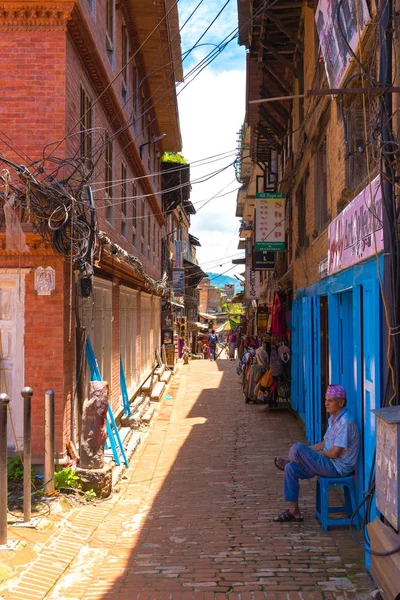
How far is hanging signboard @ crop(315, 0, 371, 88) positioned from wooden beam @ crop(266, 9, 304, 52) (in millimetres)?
6283

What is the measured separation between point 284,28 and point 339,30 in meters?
7.33

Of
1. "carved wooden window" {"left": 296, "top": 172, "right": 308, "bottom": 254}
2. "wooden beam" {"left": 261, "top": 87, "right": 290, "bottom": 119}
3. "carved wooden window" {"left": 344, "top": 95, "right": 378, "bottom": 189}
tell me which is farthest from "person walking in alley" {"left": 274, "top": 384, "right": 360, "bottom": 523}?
"wooden beam" {"left": 261, "top": 87, "right": 290, "bottom": 119}

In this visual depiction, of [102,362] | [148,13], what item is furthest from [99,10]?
[102,362]

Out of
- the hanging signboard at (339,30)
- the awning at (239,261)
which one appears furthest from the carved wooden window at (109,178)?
the awning at (239,261)

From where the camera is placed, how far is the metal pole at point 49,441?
6875 millimetres

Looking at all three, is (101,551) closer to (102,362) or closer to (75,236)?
(75,236)

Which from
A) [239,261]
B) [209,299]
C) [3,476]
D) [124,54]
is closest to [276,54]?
[124,54]

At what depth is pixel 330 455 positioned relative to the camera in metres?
6.11

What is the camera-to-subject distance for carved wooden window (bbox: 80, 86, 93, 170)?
29.1 ft

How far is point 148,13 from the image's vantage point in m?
13.4

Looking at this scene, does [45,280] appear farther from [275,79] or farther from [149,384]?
[149,384]

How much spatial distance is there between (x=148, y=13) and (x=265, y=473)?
34.2 ft

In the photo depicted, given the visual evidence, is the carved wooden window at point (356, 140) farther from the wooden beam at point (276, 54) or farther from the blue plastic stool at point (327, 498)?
the wooden beam at point (276, 54)

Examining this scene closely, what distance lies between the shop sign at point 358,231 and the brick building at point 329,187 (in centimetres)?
1
